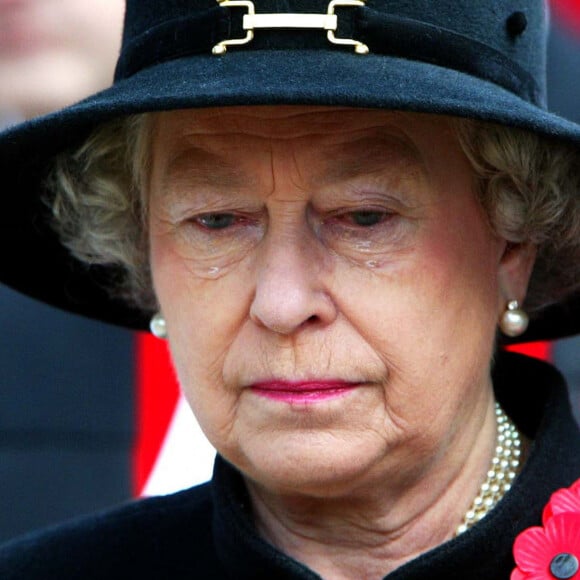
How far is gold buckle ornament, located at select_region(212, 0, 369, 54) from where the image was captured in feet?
8.96

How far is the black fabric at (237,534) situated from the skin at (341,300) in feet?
0.51

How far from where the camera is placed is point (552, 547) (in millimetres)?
2850

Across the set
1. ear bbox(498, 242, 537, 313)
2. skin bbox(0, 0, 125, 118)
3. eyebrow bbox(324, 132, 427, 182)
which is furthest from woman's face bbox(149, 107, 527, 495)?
skin bbox(0, 0, 125, 118)

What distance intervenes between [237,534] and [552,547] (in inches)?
24.4

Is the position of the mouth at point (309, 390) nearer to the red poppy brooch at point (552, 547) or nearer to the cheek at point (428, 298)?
the cheek at point (428, 298)

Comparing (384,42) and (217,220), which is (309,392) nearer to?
(217,220)

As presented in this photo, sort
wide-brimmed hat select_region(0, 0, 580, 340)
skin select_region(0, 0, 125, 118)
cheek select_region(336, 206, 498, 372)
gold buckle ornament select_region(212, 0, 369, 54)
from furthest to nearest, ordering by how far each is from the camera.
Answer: skin select_region(0, 0, 125, 118), cheek select_region(336, 206, 498, 372), gold buckle ornament select_region(212, 0, 369, 54), wide-brimmed hat select_region(0, 0, 580, 340)

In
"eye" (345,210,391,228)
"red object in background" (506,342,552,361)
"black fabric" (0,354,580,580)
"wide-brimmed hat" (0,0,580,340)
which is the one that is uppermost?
"wide-brimmed hat" (0,0,580,340)

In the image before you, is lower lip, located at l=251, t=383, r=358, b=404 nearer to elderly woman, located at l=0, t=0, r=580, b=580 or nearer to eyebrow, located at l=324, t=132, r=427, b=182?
elderly woman, located at l=0, t=0, r=580, b=580

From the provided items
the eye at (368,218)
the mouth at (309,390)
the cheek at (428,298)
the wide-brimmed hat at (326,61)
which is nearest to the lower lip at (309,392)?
the mouth at (309,390)

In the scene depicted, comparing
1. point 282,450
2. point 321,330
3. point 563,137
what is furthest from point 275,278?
point 563,137

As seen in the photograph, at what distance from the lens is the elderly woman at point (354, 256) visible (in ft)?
9.03

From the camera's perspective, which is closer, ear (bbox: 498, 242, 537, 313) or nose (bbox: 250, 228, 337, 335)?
nose (bbox: 250, 228, 337, 335)

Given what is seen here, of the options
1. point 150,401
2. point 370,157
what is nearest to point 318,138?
point 370,157
